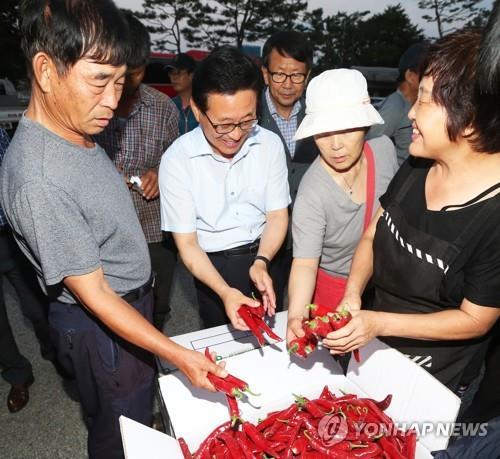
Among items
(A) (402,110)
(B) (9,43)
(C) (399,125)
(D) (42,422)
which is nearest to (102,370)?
(D) (42,422)

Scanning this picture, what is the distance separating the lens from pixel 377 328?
150 cm

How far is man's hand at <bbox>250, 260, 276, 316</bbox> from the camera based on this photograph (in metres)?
1.95

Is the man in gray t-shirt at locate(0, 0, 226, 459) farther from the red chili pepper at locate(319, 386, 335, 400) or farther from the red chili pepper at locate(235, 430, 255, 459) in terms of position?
the red chili pepper at locate(319, 386, 335, 400)

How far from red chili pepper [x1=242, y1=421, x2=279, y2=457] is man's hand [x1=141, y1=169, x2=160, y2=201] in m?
1.87

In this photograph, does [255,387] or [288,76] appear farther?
[288,76]

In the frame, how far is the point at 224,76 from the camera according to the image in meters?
1.89

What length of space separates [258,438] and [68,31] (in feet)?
5.14

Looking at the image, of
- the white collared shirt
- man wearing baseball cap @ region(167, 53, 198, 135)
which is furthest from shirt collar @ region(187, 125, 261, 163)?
man wearing baseball cap @ region(167, 53, 198, 135)

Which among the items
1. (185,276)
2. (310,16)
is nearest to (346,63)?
(310,16)

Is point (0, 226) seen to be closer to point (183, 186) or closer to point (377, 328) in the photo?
point (183, 186)

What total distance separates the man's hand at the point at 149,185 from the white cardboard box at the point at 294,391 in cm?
165

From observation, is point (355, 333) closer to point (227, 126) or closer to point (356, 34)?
point (227, 126)

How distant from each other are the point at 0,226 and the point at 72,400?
144 cm

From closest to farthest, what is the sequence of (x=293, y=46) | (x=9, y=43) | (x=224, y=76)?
(x=224, y=76) → (x=293, y=46) → (x=9, y=43)
